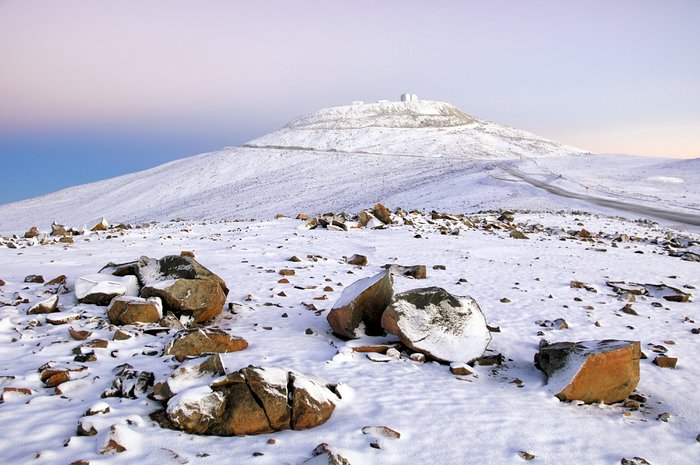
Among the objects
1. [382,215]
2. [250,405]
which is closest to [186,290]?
[250,405]

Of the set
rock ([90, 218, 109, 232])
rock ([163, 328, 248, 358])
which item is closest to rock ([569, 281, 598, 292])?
rock ([163, 328, 248, 358])

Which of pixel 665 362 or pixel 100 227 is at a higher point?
pixel 100 227

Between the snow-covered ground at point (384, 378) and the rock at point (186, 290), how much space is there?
0.50 meters

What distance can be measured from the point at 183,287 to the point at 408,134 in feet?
265

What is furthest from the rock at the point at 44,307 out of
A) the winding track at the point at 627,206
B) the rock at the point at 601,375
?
the winding track at the point at 627,206

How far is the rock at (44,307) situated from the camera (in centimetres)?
807

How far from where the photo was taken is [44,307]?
8109 millimetres

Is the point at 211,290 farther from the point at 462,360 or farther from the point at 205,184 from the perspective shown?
the point at 205,184

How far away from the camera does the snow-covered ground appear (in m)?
4.58

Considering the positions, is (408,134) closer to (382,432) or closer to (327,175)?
(327,175)

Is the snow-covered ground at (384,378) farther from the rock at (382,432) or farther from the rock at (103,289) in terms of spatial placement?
the rock at (103,289)

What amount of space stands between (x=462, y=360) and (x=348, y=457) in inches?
121

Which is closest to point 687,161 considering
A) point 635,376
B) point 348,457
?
point 635,376

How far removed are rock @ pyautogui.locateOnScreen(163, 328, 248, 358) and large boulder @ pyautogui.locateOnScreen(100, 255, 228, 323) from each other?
1357mm
